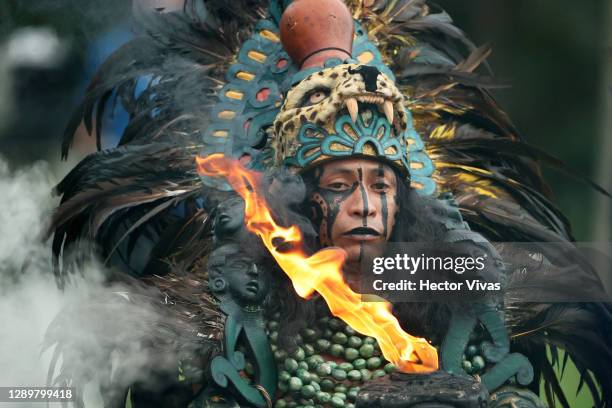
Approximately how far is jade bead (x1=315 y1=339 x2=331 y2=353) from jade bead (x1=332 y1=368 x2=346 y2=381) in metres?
0.09

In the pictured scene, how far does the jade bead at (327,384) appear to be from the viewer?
4484 millimetres

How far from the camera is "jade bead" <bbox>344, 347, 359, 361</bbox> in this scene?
4.52 meters

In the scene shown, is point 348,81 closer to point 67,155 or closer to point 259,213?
point 259,213

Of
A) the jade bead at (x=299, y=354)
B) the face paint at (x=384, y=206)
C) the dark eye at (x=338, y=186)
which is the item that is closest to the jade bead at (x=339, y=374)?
the jade bead at (x=299, y=354)

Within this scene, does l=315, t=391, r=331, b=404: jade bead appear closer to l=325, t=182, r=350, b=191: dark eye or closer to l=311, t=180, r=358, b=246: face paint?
l=311, t=180, r=358, b=246: face paint

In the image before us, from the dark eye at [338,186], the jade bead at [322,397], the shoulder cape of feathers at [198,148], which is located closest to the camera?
the jade bead at [322,397]

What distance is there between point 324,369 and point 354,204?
0.56 meters

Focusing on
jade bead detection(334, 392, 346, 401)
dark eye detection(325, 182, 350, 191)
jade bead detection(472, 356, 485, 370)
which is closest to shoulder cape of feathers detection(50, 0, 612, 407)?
jade bead detection(472, 356, 485, 370)

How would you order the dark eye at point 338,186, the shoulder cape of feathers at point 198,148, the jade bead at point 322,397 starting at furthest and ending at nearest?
1. the shoulder cape of feathers at point 198,148
2. the dark eye at point 338,186
3. the jade bead at point 322,397

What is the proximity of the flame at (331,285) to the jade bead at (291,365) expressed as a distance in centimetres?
21

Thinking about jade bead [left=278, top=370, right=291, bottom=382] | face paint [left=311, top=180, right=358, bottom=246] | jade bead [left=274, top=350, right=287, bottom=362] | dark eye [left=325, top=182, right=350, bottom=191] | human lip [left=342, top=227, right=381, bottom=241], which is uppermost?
dark eye [left=325, top=182, right=350, bottom=191]

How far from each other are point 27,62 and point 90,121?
30 centimetres

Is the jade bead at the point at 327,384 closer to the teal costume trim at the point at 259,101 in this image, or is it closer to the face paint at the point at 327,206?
the face paint at the point at 327,206

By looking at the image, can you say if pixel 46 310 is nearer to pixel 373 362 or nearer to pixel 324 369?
pixel 324 369
